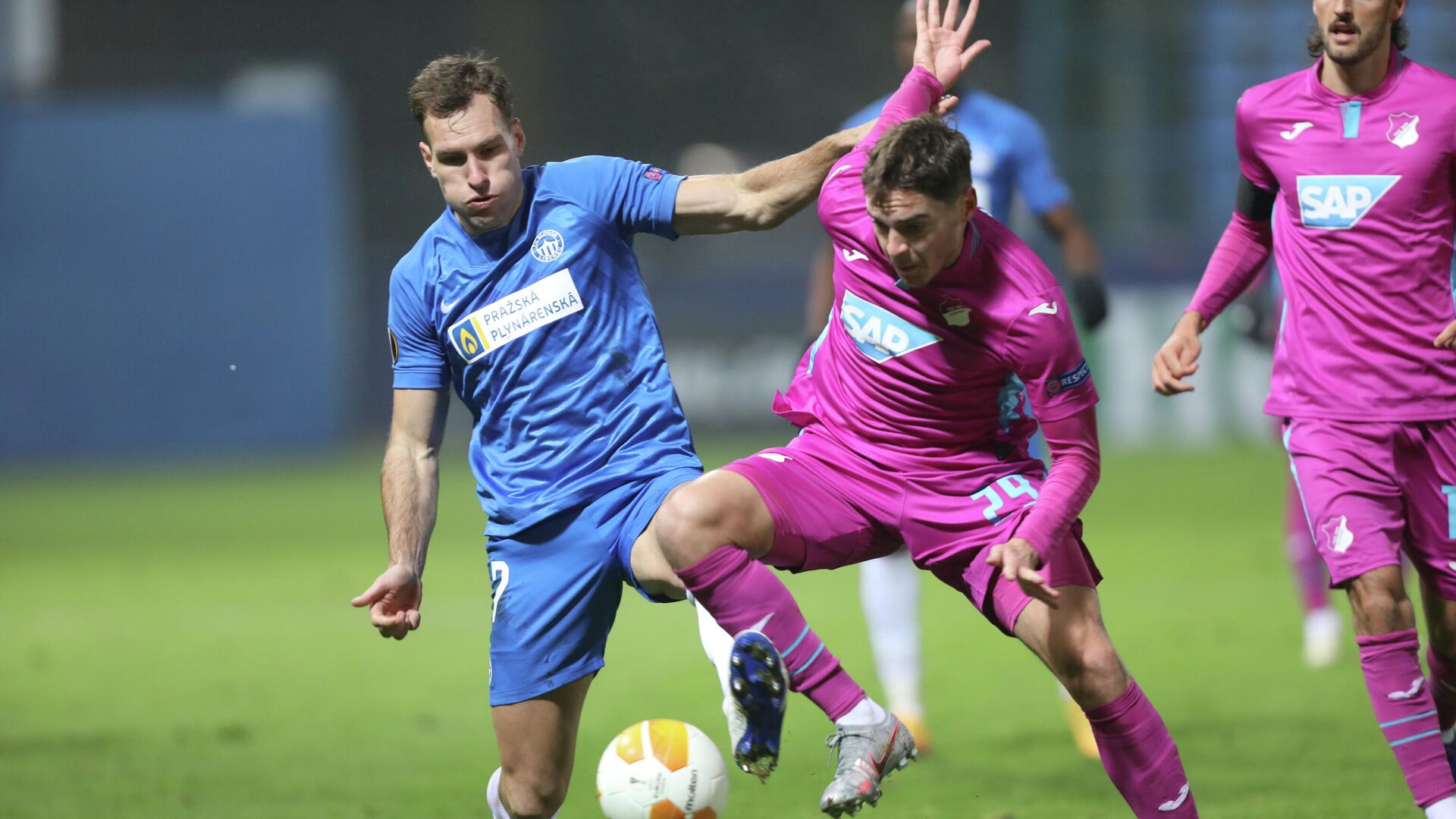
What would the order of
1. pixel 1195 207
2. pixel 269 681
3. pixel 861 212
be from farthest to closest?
pixel 1195 207 < pixel 269 681 < pixel 861 212

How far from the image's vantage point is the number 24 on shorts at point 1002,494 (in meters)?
4.16

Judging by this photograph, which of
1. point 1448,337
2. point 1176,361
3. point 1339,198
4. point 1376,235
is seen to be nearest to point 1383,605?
point 1448,337

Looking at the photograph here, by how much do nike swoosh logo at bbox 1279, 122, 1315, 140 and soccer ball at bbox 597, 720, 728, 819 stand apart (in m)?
2.25

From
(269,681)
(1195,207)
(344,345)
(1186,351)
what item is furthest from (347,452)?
(1186,351)

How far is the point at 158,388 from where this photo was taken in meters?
19.3

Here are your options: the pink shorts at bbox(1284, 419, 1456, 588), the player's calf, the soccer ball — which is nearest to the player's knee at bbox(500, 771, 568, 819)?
the soccer ball

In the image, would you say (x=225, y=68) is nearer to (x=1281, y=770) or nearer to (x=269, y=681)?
(x=269, y=681)

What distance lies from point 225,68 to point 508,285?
17.3 meters

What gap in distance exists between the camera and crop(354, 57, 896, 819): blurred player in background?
4480 mm

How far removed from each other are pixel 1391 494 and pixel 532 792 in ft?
7.87

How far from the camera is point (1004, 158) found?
6344 mm

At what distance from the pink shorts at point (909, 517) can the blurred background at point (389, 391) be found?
1.19 metres

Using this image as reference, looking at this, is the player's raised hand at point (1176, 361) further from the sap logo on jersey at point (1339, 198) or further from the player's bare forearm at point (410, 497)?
the player's bare forearm at point (410, 497)

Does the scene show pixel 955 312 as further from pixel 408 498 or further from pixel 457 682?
pixel 457 682
